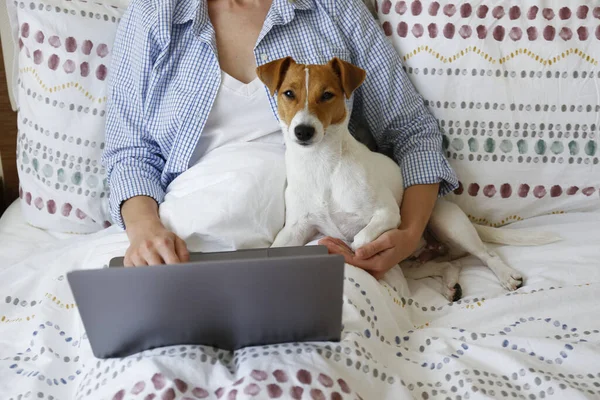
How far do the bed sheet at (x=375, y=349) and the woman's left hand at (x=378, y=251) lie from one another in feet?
0.13

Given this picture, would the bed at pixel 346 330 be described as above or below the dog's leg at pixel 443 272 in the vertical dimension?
above

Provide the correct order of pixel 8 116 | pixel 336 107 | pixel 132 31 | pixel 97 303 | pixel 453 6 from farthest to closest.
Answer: pixel 8 116
pixel 453 6
pixel 132 31
pixel 336 107
pixel 97 303

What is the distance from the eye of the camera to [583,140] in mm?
1520

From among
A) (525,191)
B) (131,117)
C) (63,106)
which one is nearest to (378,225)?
(525,191)

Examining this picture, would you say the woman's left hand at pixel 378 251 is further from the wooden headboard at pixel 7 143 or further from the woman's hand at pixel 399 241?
the wooden headboard at pixel 7 143

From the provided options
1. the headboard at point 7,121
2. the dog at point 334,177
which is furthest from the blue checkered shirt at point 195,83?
the headboard at point 7,121

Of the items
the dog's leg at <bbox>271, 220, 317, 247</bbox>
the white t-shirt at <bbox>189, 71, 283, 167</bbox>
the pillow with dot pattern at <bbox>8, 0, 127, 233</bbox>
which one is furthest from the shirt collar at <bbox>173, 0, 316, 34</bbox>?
the dog's leg at <bbox>271, 220, 317, 247</bbox>

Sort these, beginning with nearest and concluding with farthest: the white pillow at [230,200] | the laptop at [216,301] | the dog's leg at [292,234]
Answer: the laptop at [216,301]
the white pillow at [230,200]
the dog's leg at [292,234]

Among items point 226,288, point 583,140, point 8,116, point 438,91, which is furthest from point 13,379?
point 583,140

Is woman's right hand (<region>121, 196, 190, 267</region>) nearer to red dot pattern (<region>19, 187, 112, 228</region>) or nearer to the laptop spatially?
the laptop

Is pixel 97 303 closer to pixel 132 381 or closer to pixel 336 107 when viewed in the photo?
pixel 132 381

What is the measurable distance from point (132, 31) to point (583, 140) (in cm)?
121

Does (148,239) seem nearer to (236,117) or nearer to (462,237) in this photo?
(236,117)

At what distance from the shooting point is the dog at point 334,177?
1209mm
